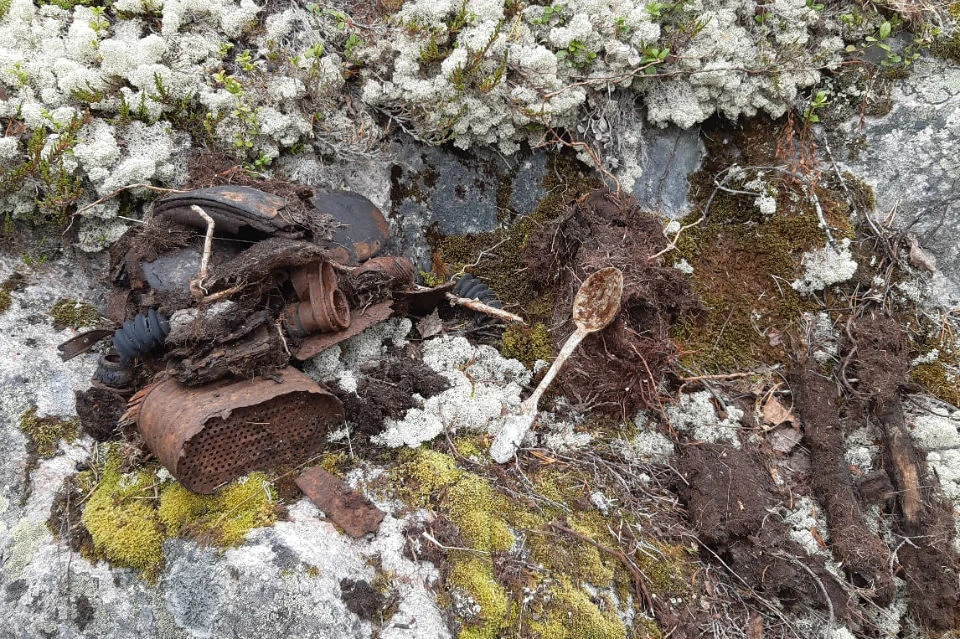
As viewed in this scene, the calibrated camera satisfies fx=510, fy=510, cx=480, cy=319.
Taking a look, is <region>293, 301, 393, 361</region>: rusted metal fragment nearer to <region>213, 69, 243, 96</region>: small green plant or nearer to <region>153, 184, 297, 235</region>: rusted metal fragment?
<region>153, 184, 297, 235</region>: rusted metal fragment

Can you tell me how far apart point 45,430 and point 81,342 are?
1.55 feet

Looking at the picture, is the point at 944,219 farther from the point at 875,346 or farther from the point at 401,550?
the point at 401,550

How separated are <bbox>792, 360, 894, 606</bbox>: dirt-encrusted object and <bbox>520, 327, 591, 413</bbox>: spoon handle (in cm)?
140

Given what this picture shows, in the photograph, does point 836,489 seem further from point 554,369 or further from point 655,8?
point 655,8

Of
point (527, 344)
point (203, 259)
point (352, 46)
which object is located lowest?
point (527, 344)

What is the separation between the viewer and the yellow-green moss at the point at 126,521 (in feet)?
7.15

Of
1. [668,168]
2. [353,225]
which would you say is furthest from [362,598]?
[668,168]

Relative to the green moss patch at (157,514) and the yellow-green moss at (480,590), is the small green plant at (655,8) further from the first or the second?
the green moss patch at (157,514)

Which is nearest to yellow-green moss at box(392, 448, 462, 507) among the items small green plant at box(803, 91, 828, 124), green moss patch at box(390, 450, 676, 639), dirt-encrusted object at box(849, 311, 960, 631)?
green moss patch at box(390, 450, 676, 639)

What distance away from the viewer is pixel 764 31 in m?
3.66

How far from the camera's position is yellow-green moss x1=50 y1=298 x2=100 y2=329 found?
9.78 feet

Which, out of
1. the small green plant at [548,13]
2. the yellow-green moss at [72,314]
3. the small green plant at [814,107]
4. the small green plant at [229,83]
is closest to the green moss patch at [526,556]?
the yellow-green moss at [72,314]

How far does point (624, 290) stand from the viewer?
2965 millimetres

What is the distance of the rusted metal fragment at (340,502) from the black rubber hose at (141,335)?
1.04 metres
